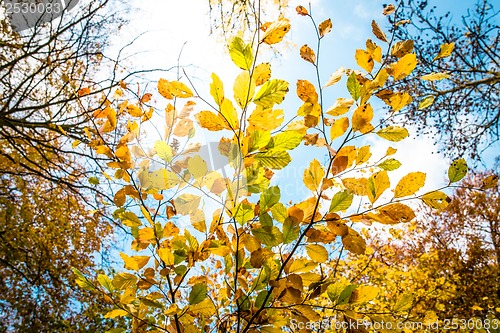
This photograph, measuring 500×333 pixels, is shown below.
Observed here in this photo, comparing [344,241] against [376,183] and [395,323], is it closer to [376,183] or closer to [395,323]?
[376,183]

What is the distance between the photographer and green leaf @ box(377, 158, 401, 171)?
0.71 metres

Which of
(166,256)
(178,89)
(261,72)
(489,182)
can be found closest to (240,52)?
(261,72)

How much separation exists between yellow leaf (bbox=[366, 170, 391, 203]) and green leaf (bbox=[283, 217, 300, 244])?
0.16 meters

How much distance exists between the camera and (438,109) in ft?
15.7

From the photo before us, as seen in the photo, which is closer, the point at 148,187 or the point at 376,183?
the point at 376,183

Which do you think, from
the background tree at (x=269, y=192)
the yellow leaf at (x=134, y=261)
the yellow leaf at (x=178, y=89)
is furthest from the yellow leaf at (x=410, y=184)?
the yellow leaf at (x=134, y=261)

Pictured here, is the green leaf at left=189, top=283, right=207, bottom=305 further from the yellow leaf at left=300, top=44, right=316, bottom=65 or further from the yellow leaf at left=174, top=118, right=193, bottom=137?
the yellow leaf at left=300, top=44, right=316, bottom=65

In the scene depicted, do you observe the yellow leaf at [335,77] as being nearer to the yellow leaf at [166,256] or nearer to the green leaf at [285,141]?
the green leaf at [285,141]

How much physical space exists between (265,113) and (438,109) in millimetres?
4960

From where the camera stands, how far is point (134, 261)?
78 centimetres

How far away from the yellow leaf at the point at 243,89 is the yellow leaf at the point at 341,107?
210 millimetres

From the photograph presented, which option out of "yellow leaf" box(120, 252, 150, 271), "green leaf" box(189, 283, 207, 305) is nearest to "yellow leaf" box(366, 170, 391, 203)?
"green leaf" box(189, 283, 207, 305)

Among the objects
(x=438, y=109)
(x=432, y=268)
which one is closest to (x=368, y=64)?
(x=438, y=109)

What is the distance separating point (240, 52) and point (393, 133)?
0.39 m
